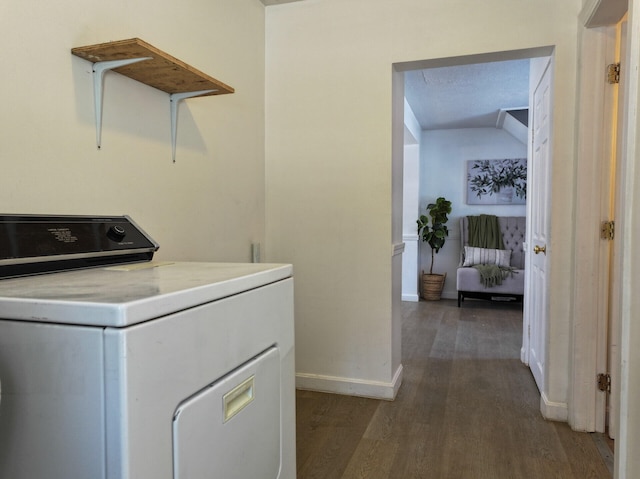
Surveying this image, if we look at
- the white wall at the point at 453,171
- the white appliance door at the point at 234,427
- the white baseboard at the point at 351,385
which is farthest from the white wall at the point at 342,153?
the white wall at the point at 453,171

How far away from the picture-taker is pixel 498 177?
5871 millimetres

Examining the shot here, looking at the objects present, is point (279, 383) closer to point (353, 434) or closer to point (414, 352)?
point (353, 434)

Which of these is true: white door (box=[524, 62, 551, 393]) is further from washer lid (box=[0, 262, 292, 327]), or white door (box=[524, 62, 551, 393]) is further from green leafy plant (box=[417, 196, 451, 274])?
green leafy plant (box=[417, 196, 451, 274])

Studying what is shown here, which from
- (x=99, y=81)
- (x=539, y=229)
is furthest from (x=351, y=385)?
(x=99, y=81)

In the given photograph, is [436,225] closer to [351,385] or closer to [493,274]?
[493,274]

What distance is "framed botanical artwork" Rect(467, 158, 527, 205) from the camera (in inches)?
227

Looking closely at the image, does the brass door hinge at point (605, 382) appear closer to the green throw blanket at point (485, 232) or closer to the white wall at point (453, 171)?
the green throw blanket at point (485, 232)

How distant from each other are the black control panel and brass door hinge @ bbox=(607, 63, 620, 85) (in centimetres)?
208

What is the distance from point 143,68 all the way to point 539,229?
234cm

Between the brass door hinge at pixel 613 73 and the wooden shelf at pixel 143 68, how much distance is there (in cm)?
170

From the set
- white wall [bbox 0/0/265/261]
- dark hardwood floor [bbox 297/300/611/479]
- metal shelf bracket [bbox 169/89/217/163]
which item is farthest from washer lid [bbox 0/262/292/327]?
dark hardwood floor [bbox 297/300/611/479]

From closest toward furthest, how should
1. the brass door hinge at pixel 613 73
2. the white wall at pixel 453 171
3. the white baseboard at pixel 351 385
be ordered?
1. the brass door hinge at pixel 613 73
2. the white baseboard at pixel 351 385
3. the white wall at pixel 453 171

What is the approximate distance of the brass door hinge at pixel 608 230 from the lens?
204cm

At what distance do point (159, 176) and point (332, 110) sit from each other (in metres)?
1.17
